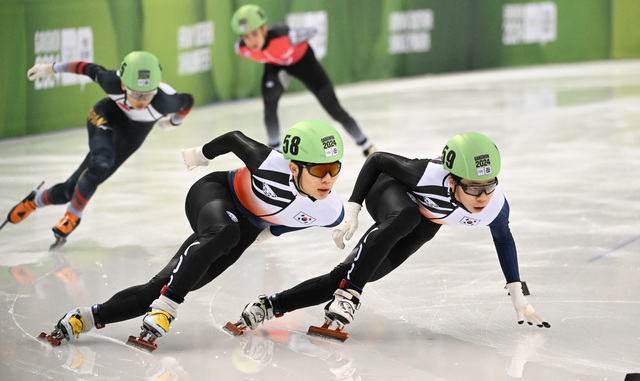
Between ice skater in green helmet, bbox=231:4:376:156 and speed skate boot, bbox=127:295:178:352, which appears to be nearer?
speed skate boot, bbox=127:295:178:352

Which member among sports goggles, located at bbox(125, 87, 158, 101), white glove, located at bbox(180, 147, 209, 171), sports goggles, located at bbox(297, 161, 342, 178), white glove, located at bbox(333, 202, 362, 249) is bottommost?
white glove, located at bbox(333, 202, 362, 249)

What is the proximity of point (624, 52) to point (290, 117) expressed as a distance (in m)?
9.38

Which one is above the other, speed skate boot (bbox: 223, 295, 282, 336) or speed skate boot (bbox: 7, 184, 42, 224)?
speed skate boot (bbox: 223, 295, 282, 336)

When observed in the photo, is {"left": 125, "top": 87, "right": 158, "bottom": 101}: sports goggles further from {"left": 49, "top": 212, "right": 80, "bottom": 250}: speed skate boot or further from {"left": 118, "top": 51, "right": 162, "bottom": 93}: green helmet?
{"left": 49, "top": 212, "right": 80, "bottom": 250}: speed skate boot

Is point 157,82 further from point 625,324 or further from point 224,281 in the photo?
point 625,324

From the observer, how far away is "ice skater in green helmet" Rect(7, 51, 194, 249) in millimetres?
5953

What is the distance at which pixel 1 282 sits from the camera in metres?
5.17

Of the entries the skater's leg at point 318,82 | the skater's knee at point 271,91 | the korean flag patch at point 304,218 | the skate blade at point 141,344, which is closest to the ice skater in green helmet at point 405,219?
the korean flag patch at point 304,218

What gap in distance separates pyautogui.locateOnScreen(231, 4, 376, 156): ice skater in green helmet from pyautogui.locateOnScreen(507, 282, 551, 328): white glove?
4.61 meters

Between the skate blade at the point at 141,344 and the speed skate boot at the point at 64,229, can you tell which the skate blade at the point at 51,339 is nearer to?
the skate blade at the point at 141,344

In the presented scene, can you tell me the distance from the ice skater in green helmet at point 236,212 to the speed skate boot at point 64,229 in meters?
1.87

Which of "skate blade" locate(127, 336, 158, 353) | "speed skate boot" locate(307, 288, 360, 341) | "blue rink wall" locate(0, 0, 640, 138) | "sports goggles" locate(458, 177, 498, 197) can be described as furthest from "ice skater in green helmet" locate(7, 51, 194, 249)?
"blue rink wall" locate(0, 0, 640, 138)

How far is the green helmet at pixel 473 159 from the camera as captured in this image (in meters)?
4.02

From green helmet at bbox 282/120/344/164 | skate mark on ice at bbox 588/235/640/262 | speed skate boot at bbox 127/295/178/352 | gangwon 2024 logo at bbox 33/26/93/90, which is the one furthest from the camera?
gangwon 2024 logo at bbox 33/26/93/90
